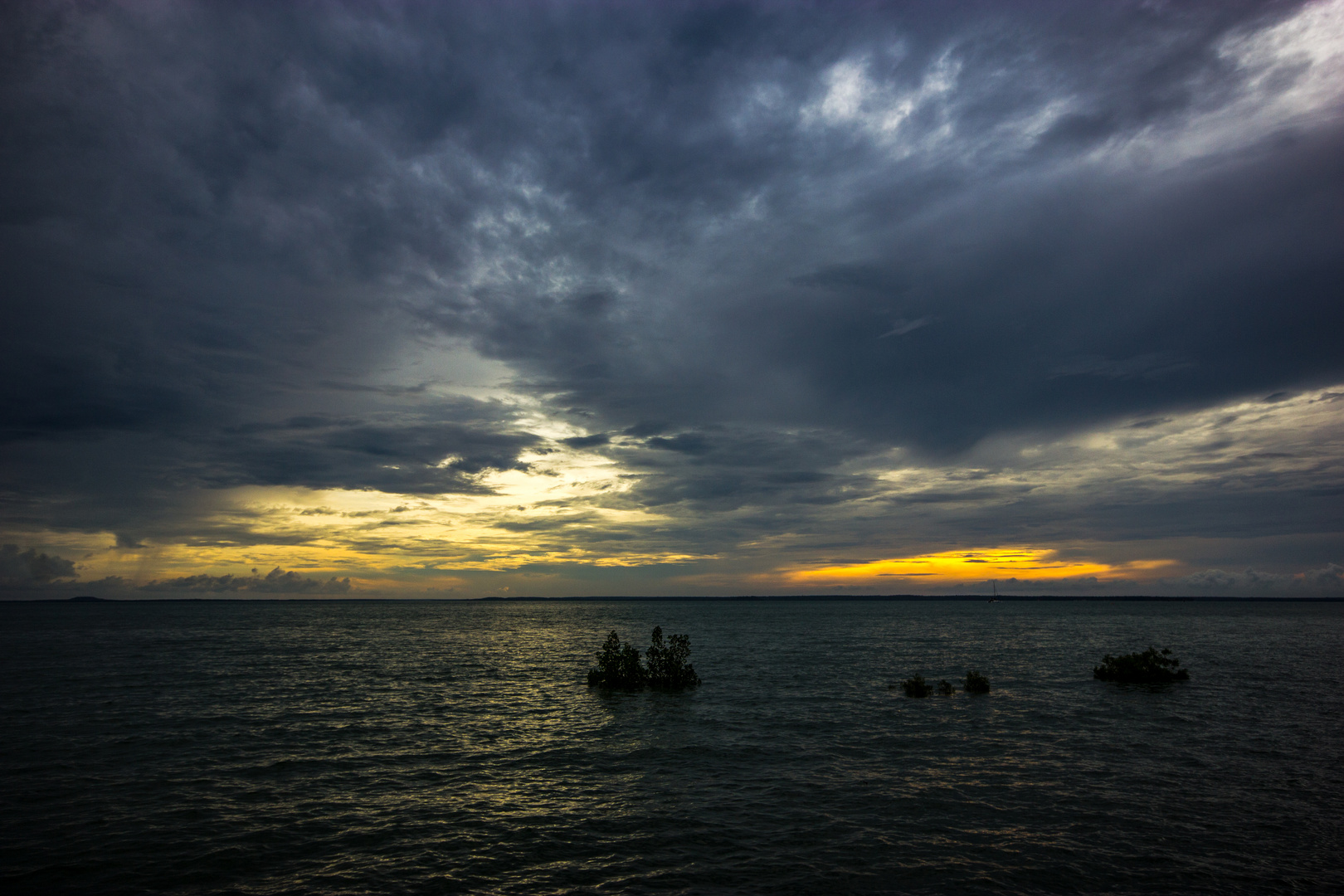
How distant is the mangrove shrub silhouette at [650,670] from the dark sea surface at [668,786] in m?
1.87

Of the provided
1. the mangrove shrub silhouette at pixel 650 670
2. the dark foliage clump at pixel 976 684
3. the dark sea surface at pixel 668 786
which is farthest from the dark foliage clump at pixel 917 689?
the mangrove shrub silhouette at pixel 650 670

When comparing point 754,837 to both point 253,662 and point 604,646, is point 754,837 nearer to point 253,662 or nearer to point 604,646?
point 604,646

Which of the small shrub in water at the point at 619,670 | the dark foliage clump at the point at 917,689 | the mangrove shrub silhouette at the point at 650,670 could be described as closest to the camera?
the dark foliage clump at the point at 917,689

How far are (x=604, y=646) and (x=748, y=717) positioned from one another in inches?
666

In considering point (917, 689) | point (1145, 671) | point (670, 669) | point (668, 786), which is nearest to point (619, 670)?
point (670, 669)

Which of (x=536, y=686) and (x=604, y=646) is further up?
(x=604, y=646)

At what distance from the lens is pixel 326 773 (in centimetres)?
2825

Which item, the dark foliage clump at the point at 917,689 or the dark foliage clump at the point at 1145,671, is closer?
the dark foliage clump at the point at 917,689

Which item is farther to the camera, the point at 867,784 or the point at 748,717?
the point at 748,717

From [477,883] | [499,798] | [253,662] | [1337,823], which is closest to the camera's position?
[477,883]

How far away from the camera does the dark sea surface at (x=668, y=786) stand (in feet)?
61.2

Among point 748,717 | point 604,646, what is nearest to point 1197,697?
point 748,717

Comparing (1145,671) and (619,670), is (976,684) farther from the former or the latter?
(619,670)

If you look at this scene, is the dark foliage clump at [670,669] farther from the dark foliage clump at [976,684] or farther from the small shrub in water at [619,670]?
the dark foliage clump at [976,684]
